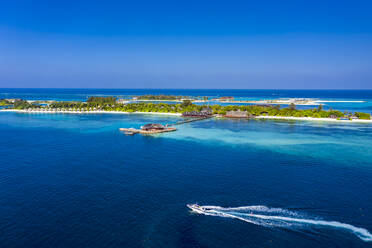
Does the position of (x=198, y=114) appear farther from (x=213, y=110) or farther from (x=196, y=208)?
(x=196, y=208)

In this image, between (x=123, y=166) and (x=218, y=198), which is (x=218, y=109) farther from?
(x=218, y=198)

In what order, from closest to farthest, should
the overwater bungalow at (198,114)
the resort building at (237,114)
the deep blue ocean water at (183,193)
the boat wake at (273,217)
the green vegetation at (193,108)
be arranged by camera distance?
the deep blue ocean water at (183,193), the boat wake at (273,217), the green vegetation at (193,108), the resort building at (237,114), the overwater bungalow at (198,114)

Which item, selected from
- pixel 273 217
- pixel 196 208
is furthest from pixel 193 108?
pixel 273 217

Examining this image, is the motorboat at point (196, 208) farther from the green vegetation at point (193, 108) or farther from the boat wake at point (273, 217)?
the green vegetation at point (193, 108)

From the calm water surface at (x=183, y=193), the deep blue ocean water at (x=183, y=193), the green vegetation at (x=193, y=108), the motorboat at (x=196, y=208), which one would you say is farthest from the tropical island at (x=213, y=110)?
the motorboat at (x=196, y=208)

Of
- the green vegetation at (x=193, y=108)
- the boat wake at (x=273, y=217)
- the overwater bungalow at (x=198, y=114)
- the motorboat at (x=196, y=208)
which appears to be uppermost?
the green vegetation at (x=193, y=108)

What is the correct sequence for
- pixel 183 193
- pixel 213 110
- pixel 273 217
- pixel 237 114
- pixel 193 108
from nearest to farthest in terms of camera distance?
pixel 273 217
pixel 183 193
pixel 237 114
pixel 213 110
pixel 193 108
